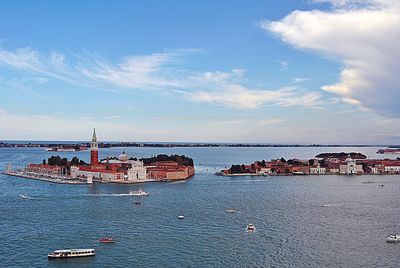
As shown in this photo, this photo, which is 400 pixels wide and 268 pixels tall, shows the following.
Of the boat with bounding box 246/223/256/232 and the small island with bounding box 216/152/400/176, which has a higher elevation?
the small island with bounding box 216/152/400/176

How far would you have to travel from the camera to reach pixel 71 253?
29.7 ft

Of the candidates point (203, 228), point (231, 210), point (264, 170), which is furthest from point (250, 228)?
point (264, 170)

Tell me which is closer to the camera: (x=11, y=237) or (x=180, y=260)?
(x=180, y=260)

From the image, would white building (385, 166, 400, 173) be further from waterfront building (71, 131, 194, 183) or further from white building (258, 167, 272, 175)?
waterfront building (71, 131, 194, 183)

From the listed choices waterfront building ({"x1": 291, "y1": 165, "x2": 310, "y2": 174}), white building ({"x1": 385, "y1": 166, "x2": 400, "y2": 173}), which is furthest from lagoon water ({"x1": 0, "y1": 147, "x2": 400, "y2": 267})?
white building ({"x1": 385, "y1": 166, "x2": 400, "y2": 173})

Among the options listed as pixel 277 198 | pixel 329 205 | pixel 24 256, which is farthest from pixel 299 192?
pixel 24 256

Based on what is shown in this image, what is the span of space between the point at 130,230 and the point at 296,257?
4.01 m

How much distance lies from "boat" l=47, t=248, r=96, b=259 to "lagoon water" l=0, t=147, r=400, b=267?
0.49ft

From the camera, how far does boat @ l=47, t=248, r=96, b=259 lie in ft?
29.5

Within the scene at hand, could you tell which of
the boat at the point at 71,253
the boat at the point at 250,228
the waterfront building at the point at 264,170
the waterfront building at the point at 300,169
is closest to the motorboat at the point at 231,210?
the boat at the point at 250,228

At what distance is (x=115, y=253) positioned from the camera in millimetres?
9297

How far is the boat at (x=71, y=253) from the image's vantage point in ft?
29.5

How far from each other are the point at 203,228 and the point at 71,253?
3.52 meters

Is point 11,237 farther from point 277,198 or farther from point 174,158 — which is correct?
point 174,158
